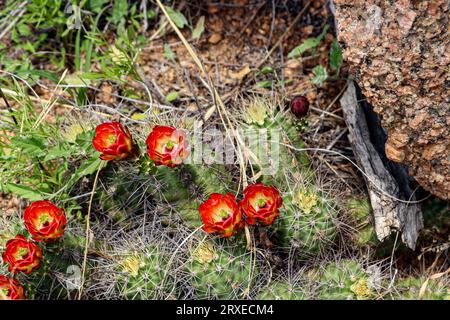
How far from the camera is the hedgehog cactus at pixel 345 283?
86.6 inches

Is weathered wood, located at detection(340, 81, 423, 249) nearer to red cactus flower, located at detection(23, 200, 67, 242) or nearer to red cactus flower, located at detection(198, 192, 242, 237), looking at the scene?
red cactus flower, located at detection(198, 192, 242, 237)

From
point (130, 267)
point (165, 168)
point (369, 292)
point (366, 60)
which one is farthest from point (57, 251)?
point (366, 60)

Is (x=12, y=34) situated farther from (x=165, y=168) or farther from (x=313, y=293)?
(x=313, y=293)

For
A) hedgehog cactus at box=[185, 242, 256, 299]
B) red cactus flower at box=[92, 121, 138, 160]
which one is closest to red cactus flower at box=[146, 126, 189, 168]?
red cactus flower at box=[92, 121, 138, 160]

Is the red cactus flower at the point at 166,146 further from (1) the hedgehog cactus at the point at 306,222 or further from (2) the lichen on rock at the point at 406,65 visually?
(2) the lichen on rock at the point at 406,65

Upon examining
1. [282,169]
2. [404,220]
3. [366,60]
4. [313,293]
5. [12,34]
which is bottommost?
[313,293]

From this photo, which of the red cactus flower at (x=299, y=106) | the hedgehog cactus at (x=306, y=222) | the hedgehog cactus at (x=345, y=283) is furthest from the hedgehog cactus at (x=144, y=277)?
the red cactus flower at (x=299, y=106)

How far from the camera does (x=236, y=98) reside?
284cm

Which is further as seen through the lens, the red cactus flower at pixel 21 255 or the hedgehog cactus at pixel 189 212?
the hedgehog cactus at pixel 189 212

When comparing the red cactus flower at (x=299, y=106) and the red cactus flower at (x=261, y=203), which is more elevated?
the red cactus flower at (x=299, y=106)

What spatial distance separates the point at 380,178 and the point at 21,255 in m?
Result: 1.40

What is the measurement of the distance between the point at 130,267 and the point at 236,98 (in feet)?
3.32

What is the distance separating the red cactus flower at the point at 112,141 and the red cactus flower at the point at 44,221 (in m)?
0.26

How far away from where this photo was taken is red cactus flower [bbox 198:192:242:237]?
211 centimetres
